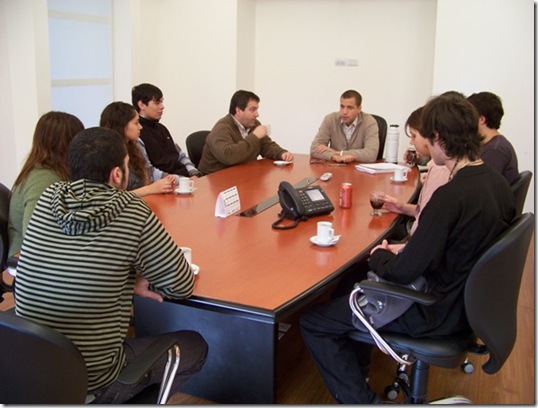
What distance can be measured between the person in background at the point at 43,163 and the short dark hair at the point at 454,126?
145cm

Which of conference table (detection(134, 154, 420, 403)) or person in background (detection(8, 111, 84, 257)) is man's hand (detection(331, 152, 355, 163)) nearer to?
conference table (detection(134, 154, 420, 403))

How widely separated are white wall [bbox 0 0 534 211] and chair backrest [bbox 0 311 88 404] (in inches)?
140

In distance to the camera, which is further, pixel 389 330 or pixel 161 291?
pixel 389 330

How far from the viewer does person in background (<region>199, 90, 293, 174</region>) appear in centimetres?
391

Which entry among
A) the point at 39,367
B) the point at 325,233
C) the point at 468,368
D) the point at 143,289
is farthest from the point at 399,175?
the point at 39,367

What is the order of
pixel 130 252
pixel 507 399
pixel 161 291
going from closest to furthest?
pixel 130 252 < pixel 161 291 < pixel 507 399

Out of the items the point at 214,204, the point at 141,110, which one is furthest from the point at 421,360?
the point at 141,110

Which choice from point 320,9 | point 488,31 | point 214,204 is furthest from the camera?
point 320,9

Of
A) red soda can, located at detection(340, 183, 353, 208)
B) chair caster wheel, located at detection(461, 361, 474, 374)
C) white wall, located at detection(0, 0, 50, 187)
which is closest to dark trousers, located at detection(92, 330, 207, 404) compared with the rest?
red soda can, located at detection(340, 183, 353, 208)

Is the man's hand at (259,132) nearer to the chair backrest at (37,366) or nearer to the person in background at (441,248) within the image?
the person in background at (441,248)

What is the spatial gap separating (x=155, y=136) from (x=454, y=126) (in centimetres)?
244

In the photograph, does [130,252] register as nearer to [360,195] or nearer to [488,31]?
[360,195]

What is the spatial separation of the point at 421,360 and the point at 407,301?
195mm

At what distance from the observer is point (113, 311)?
1.62 meters
